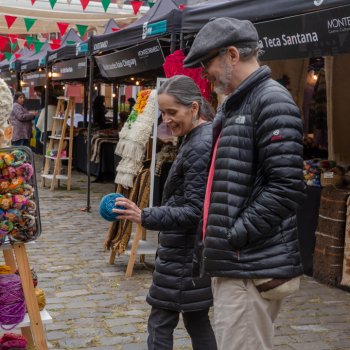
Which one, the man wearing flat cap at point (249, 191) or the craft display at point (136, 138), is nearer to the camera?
the man wearing flat cap at point (249, 191)

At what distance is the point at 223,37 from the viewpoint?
230 cm

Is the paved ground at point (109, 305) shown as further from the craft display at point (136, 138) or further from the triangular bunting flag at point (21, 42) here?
the triangular bunting flag at point (21, 42)

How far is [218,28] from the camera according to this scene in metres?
2.32

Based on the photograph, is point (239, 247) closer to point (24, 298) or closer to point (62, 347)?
point (24, 298)

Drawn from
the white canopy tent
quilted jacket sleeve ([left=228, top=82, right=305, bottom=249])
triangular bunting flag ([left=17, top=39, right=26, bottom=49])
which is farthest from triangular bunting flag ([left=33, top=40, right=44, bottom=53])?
quilted jacket sleeve ([left=228, top=82, right=305, bottom=249])

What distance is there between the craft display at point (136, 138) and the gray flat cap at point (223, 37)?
3.52 m

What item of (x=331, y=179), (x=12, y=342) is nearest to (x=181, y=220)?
(x=12, y=342)

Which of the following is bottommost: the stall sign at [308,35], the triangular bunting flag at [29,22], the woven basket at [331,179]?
the woven basket at [331,179]

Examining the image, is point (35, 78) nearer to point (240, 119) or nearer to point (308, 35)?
point (308, 35)

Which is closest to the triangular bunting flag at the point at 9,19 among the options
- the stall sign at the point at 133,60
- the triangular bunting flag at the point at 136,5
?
the triangular bunting flag at the point at 136,5

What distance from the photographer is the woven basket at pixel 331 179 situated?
603 cm

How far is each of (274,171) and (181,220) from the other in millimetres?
887

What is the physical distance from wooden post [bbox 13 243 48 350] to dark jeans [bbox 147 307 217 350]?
60 cm

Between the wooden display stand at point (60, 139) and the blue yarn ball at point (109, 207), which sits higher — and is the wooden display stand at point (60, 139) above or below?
below
